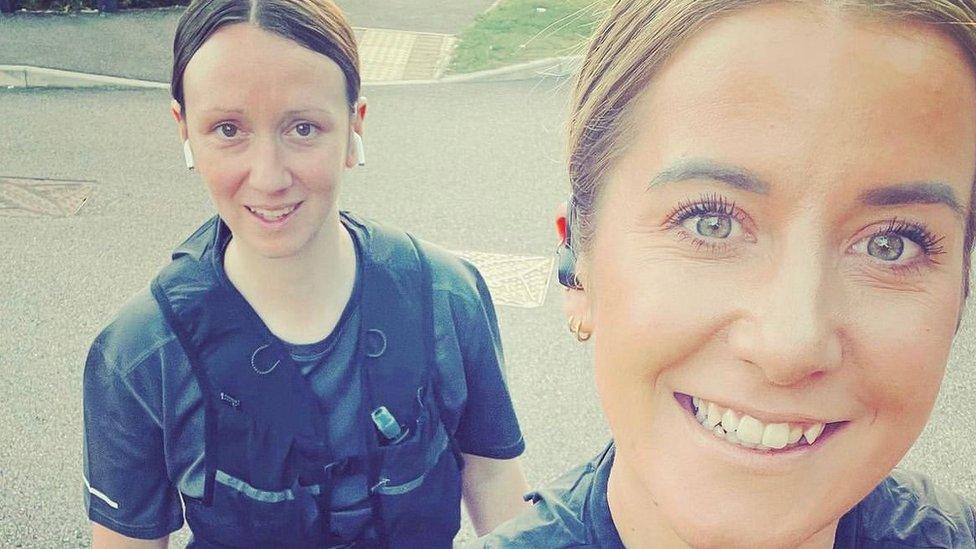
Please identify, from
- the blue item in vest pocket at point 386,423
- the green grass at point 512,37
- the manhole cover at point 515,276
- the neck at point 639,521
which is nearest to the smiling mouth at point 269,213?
the blue item in vest pocket at point 386,423

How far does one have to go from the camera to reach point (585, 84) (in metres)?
1.49

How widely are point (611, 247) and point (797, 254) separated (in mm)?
274

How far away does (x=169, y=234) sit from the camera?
6.13 meters

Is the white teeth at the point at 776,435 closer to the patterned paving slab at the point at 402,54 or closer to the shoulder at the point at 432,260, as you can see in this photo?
the shoulder at the point at 432,260

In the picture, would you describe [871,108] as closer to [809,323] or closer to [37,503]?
[809,323]

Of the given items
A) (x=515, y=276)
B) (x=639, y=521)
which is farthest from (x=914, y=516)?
(x=515, y=276)

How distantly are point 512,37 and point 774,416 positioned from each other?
8.89 m

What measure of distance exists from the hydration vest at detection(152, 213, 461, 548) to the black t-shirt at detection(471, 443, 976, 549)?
0.71 meters

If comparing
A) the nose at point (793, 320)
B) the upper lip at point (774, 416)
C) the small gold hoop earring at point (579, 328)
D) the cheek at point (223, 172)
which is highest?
the nose at point (793, 320)

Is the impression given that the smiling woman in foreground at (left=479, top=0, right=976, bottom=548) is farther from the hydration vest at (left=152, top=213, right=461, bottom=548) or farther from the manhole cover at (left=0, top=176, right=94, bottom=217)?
the manhole cover at (left=0, top=176, right=94, bottom=217)

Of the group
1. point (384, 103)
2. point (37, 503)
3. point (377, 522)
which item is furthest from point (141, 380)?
point (384, 103)

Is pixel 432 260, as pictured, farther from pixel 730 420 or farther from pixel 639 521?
pixel 730 420

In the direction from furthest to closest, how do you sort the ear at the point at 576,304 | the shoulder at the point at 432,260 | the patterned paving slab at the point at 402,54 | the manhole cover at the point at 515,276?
the patterned paving slab at the point at 402,54
the manhole cover at the point at 515,276
the shoulder at the point at 432,260
the ear at the point at 576,304

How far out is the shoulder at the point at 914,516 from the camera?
1.52 m
